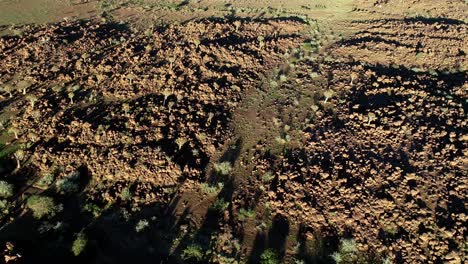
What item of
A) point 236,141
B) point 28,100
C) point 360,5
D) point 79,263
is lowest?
point 79,263

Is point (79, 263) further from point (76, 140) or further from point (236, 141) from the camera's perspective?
point (236, 141)

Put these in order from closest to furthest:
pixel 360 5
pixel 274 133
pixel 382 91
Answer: pixel 274 133, pixel 382 91, pixel 360 5

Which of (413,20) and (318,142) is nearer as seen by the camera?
(318,142)

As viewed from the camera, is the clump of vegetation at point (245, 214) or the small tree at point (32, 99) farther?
the small tree at point (32, 99)

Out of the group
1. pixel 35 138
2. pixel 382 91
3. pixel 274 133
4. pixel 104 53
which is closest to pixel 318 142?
pixel 274 133

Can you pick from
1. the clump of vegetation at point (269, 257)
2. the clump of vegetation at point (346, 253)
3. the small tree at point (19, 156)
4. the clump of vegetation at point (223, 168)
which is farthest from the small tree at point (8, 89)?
the clump of vegetation at point (346, 253)

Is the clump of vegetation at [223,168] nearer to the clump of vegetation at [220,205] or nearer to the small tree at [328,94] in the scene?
the clump of vegetation at [220,205]

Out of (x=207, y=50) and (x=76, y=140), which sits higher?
(x=207, y=50)
